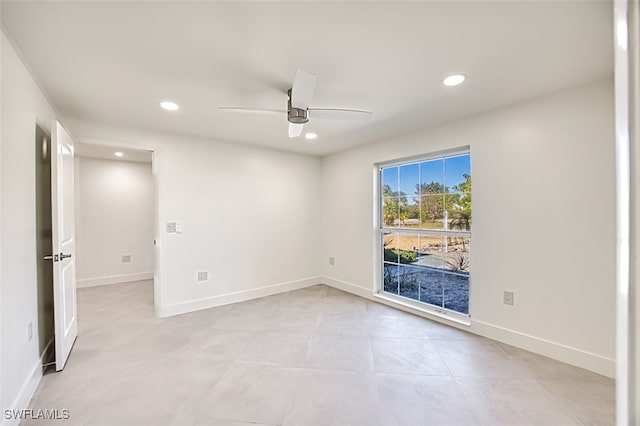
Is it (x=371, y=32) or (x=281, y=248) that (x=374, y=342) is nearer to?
(x=281, y=248)

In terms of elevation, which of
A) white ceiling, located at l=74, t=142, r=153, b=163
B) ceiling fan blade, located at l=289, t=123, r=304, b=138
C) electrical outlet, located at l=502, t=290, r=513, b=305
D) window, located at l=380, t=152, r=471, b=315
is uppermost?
white ceiling, located at l=74, t=142, r=153, b=163

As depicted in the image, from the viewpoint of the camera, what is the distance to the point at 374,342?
2.74 m

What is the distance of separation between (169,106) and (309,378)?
2.67 metres

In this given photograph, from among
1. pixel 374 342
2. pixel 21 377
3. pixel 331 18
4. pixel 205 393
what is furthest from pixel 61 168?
pixel 374 342

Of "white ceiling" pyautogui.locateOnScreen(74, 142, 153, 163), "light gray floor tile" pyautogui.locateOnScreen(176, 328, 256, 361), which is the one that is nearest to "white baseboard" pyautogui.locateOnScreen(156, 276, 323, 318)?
"light gray floor tile" pyautogui.locateOnScreen(176, 328, 256, 361)

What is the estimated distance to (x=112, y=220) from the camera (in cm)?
507

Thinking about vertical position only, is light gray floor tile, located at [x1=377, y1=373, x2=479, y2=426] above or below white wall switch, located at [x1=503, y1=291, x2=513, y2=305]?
below

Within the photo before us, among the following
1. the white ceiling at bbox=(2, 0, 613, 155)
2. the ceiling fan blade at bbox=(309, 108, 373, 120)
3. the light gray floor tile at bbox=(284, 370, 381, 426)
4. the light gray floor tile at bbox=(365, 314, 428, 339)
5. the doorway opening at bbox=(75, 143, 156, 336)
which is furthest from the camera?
the doorway opening at bbox=(75, 143, 156, 336)

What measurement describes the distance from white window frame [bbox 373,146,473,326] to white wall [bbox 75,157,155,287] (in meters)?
4.25

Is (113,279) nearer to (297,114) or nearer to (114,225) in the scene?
(114,225)

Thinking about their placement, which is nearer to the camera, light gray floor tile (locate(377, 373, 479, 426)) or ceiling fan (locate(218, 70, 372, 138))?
light gray floor tile (locate(377, 373, 479, 426))

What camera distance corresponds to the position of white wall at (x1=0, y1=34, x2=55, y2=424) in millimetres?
1621

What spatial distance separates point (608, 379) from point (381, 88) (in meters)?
2.79

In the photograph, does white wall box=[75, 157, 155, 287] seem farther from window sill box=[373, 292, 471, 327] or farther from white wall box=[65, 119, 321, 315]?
window sill box=[373, 292, 471, 327]
